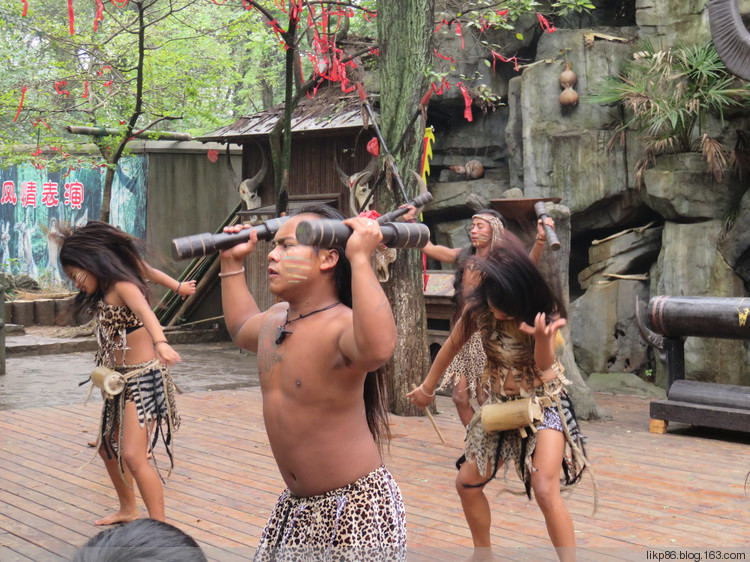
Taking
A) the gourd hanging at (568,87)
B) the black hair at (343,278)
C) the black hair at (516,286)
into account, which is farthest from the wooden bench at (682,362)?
the black hair at (343,278)

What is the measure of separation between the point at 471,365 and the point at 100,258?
2959 millimetres

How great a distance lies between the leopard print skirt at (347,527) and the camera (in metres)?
2.66

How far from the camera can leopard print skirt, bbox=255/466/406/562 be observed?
2.66 meters

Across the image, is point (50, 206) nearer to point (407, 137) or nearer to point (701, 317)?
point (407, 137)

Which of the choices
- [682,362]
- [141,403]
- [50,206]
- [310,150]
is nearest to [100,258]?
[141,403]

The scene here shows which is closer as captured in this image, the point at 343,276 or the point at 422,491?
the point at 343,276

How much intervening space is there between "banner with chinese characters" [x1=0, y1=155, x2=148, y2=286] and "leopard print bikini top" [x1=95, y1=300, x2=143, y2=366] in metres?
12.0

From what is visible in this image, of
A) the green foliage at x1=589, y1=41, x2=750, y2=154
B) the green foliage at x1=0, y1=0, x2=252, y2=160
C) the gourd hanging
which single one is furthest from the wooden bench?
the green foliage at x1=0, y1=0, x2=252, y2=160

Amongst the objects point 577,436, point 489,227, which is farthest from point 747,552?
point 489,227

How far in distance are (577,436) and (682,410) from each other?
3930 millimetres

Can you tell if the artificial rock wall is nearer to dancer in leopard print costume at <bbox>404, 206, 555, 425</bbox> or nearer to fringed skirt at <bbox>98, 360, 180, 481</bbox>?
dancer in leopard print costume at <bbox>404, 206, 555, 425</bbox>

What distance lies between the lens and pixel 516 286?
3.77 m

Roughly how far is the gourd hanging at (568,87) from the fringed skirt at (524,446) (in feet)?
26.1

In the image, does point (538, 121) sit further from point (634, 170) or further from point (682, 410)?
point (682, 410)
